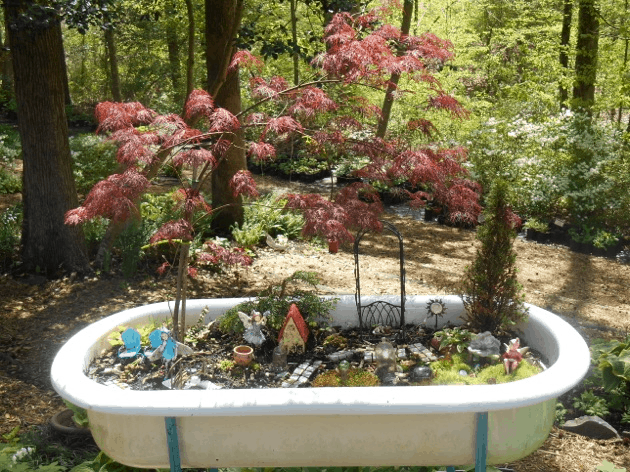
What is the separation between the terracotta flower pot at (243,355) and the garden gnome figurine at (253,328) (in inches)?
4.3

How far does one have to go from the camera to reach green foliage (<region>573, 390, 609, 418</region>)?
323 centimetres

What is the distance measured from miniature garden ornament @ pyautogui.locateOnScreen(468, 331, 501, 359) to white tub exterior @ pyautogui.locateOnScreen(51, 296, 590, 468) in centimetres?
53

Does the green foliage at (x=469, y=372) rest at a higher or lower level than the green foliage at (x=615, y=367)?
higher

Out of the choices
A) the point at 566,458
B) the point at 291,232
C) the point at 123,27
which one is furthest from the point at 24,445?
the point at 123,27

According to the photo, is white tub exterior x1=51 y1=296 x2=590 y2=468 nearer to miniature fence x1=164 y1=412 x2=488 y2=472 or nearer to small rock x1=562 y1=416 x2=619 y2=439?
miniature fence x1=164 y1=412 x2=488 y2=472

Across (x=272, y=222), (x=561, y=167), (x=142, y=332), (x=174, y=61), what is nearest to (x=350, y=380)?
(x=142, y=332)

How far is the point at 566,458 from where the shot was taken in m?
2.93

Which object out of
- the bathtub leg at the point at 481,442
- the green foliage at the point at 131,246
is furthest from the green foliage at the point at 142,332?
the green foliage at the point at 131,246

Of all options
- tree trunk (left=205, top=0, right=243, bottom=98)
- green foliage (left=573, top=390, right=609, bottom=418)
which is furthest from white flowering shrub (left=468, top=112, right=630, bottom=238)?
green foliage (left=573, top=390, right=609, bottom=418)

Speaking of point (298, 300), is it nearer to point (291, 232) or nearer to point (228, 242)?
point (228, 242)

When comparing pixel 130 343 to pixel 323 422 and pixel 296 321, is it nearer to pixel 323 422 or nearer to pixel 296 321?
pixel 296 321

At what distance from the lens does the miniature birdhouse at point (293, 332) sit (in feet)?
9.36

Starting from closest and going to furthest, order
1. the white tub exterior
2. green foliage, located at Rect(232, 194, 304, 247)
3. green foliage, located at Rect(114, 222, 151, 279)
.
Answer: the white tub exterior < green foliage, located at Rect(114, 222, 151, 279) < green foliage, located at Rect(232, 194, 304, 247)

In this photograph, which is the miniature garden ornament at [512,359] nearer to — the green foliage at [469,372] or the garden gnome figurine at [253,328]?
the green foliage at [469,372]
